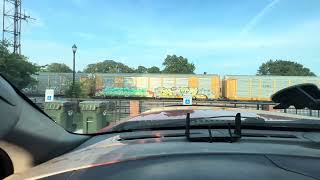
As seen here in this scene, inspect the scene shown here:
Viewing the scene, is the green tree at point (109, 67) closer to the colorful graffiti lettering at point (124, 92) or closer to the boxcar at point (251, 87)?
the colorful graffiti lettering at point (124, 92)

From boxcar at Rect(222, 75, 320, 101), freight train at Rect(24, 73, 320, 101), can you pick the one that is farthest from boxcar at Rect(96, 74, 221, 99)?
boxcar at Rect(222, 75, 320, 101)

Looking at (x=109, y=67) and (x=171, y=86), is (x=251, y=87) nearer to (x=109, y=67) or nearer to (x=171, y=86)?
(x=171, y=86)

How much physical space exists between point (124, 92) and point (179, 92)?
6515mm

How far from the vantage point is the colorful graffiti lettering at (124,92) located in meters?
60.0

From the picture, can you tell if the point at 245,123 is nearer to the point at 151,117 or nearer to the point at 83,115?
the point at 151,117

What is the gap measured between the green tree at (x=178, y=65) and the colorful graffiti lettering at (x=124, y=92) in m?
40.6

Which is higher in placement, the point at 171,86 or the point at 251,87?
the point at 171,86

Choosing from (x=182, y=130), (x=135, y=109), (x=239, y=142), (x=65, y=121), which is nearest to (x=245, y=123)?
(x=182, y=130)

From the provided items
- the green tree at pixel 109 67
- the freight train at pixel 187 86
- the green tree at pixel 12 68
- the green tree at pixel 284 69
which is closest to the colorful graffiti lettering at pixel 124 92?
the freight train at pixel 187 86

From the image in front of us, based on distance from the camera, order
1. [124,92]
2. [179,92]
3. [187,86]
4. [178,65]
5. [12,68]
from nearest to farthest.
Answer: [12,68]
[124,92]
[179,92]
[187,86]
[178,65]

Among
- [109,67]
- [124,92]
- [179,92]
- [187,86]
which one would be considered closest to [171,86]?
[179,92]

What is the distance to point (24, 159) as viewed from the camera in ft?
8.53

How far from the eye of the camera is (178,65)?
103 m

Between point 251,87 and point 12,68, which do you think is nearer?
point 12,68
